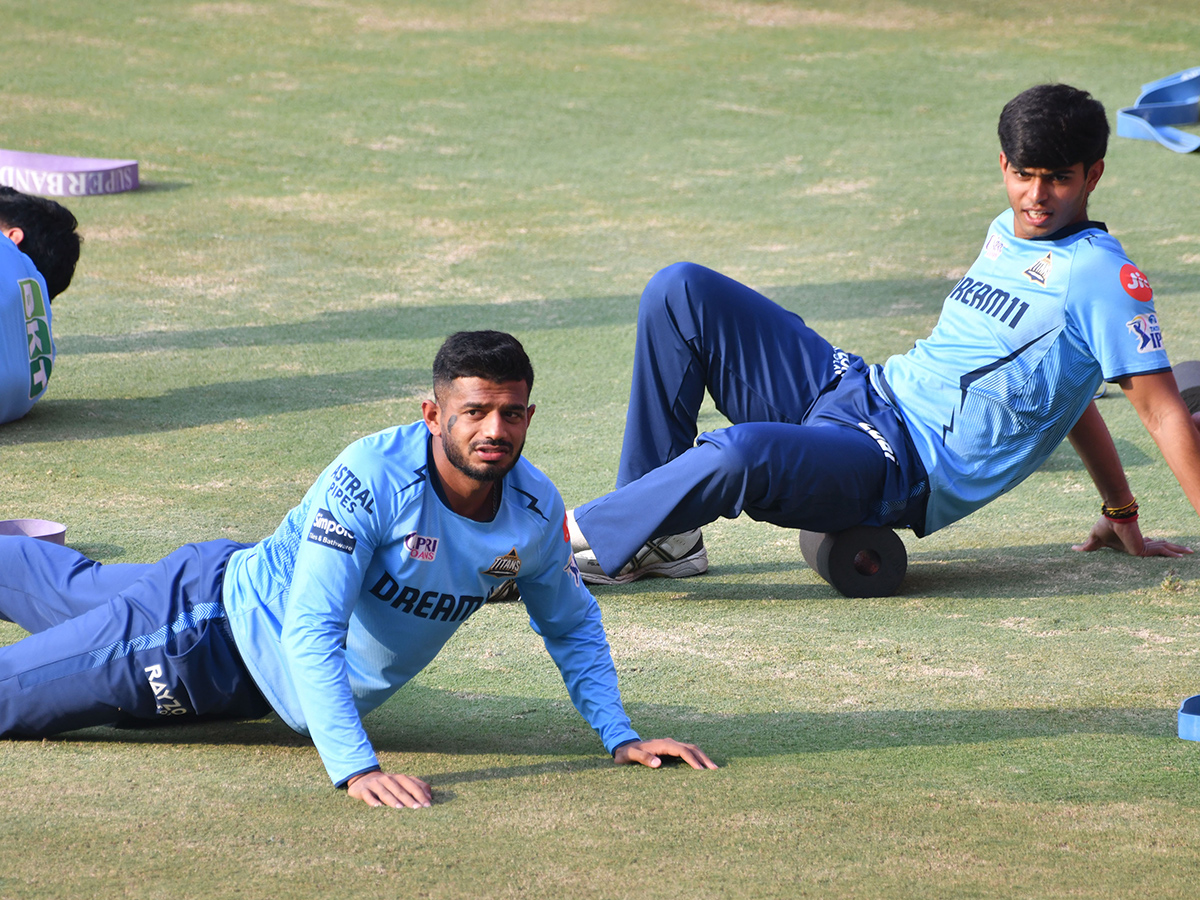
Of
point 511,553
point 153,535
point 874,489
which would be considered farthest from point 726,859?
point 153,535

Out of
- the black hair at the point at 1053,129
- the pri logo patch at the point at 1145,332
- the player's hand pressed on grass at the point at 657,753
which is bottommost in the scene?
the player's hand pressed on grass at the point at 657,753

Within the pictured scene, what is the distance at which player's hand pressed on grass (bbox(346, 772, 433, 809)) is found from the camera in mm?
2502

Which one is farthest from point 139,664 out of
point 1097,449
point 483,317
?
point 483,317

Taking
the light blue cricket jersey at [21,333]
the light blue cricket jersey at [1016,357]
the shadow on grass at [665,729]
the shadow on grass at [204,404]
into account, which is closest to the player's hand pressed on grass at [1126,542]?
the light blue cricket jersey at [1016,357]

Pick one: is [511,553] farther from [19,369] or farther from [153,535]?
[19,369]

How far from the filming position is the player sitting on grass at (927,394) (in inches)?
137

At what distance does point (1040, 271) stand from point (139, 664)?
2.34 meters

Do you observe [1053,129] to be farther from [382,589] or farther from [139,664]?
[139,664]

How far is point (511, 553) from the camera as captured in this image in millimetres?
2699

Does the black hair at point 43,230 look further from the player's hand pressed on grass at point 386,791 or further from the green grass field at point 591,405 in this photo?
the player's hand pressed on grass at point 386,791

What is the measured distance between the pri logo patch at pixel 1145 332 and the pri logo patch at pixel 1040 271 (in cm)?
24

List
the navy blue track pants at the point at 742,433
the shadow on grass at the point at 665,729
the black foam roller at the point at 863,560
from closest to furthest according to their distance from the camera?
the shadow on grass at the point at 665,729 < the navy blue track pants at the point at 742,433 < the black foam roller at the point at 863,560

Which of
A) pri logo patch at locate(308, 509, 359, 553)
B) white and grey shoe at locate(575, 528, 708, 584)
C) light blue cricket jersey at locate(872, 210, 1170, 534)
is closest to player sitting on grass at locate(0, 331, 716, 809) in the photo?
pri logo patch at locate(308, 509, 359, 553)

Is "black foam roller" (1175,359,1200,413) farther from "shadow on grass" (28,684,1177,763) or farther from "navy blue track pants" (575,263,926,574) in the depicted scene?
"shadow on grass" (28,684,1177,763)
